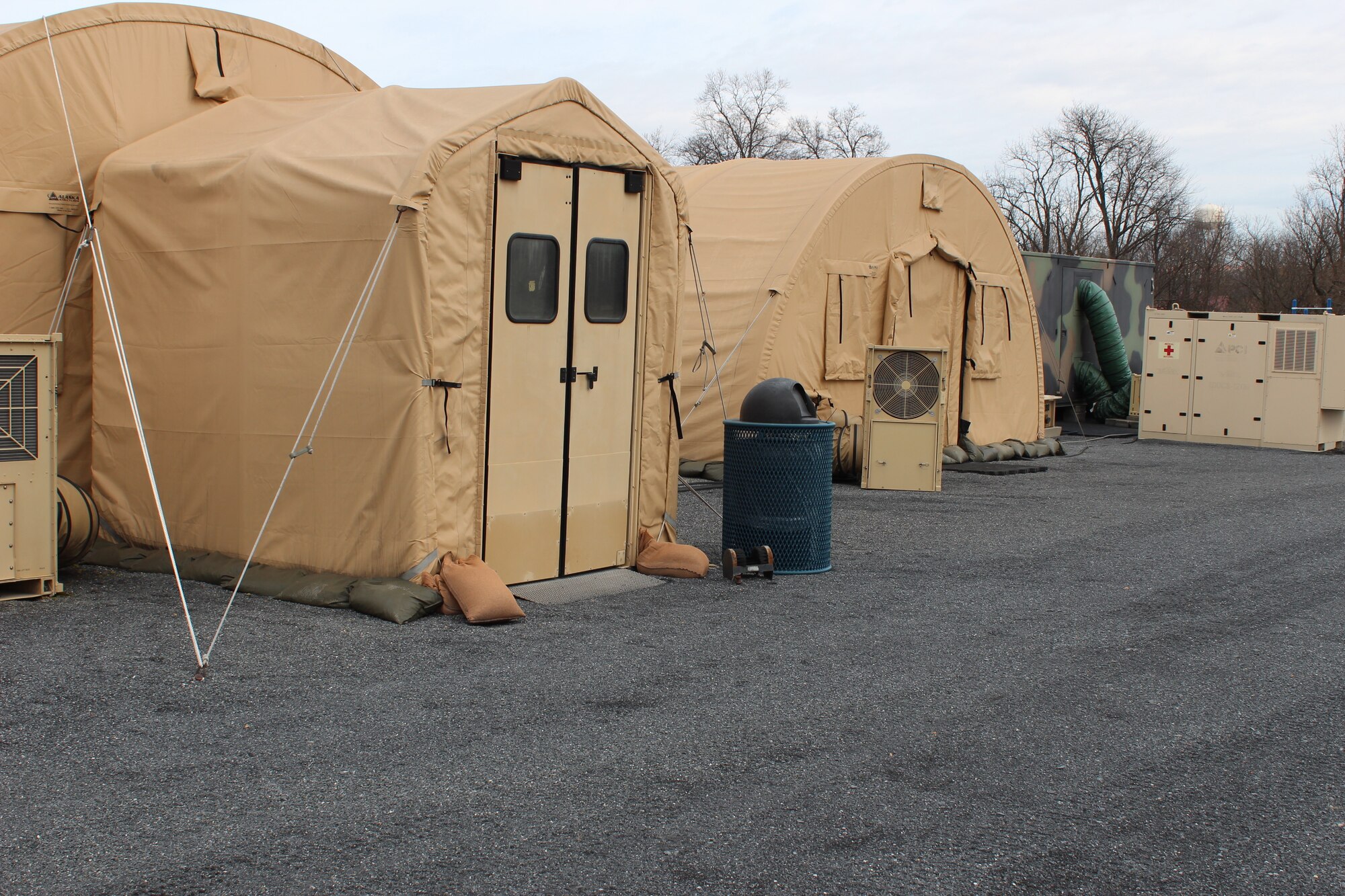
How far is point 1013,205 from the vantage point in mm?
54656

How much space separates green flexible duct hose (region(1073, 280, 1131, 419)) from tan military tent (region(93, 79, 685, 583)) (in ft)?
49.1

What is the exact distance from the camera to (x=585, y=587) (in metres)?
7.80

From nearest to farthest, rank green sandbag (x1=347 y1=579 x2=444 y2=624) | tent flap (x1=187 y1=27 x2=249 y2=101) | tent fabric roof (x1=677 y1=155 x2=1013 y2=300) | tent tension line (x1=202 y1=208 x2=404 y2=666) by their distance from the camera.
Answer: green sandbag (x1=347 y1=579 x2=444 y2=624)
tent tension line (x1=202 y1=208 x2=404 y2=666)
tent flap (x1=187 y1=27 x2=249 y2=101)
tent fabric roof (x1=677 y1=155 x2=1013 y2=300)

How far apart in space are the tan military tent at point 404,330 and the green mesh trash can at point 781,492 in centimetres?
50

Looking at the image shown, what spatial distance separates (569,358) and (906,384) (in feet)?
19.8

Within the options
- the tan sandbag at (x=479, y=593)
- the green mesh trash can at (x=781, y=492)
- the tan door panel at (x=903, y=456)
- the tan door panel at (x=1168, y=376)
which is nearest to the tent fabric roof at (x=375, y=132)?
the green mesh trash can at (x=781, y=492)

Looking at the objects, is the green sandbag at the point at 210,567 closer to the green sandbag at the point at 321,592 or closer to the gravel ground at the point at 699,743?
the gravel ground at the point at 699,743

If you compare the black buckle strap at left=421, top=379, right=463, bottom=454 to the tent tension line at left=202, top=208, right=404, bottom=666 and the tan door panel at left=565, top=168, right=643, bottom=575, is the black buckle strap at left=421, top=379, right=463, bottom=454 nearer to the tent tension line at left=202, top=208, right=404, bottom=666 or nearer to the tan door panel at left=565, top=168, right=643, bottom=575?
the tent tension line at left=202, top=208, right=404, bottom=666

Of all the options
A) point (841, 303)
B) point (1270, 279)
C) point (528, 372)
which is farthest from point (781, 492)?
point (1270, 279)

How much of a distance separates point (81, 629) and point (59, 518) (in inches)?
52.9

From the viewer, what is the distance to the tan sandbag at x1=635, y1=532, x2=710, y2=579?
8273 millimetres

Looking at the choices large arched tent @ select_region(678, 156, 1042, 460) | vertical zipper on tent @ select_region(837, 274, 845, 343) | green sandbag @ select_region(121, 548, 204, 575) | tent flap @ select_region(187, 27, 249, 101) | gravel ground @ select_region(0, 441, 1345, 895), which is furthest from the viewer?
vertical zipper on tent @ select_region(837, 274, 845, 343)

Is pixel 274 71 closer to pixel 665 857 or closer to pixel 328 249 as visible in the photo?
pixel 328 249

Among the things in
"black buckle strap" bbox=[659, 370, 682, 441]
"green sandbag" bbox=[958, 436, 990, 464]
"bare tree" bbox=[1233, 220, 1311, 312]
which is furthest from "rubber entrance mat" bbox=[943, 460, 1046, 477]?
"bare tree" bbox=[1233, 220, 1311, 312]
